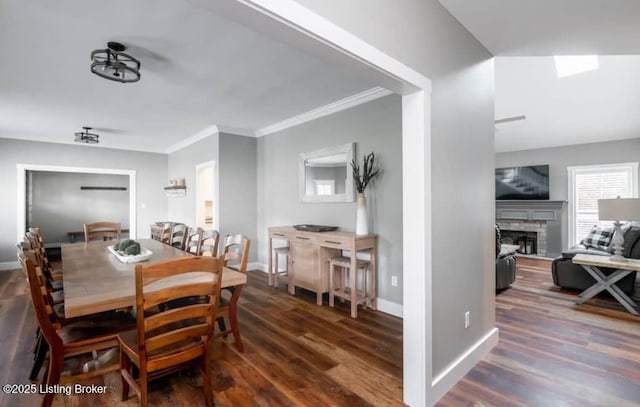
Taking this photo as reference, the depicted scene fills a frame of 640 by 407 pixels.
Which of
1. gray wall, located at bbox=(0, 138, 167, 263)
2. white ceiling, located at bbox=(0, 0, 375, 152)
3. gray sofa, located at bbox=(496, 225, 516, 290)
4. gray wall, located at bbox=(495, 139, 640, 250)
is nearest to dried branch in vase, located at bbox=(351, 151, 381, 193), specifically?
white ceiling, located at bbox=(0, 0, 375, 152)

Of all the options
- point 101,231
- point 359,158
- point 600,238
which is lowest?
point 600,238

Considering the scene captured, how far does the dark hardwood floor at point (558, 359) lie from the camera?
1.92 meters

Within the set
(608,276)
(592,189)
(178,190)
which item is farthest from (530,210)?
(178,190)

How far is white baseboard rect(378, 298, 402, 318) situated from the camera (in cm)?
331

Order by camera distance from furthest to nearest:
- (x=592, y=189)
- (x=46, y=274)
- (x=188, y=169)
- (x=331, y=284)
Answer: (x=188, y=169)
(x=592, y=189)
(x=331, y=284)
(x=46, y=274)

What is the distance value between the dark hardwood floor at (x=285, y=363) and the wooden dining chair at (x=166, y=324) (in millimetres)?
266

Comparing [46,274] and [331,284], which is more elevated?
[46,274]

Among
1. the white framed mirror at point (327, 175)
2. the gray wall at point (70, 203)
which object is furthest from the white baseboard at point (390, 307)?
the gray wall at point (70, 203)

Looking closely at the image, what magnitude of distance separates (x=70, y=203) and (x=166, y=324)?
846 centimetres

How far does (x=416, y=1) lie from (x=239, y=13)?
1188 millimetres

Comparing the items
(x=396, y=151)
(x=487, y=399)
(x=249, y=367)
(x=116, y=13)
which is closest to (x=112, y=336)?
(x=249, y=367)

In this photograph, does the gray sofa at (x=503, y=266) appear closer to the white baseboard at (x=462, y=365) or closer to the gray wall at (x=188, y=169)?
the white baseboard at (x=462, y=365)

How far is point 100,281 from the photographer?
198 centimetres

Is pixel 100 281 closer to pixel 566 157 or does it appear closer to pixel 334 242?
pixel 334 242
